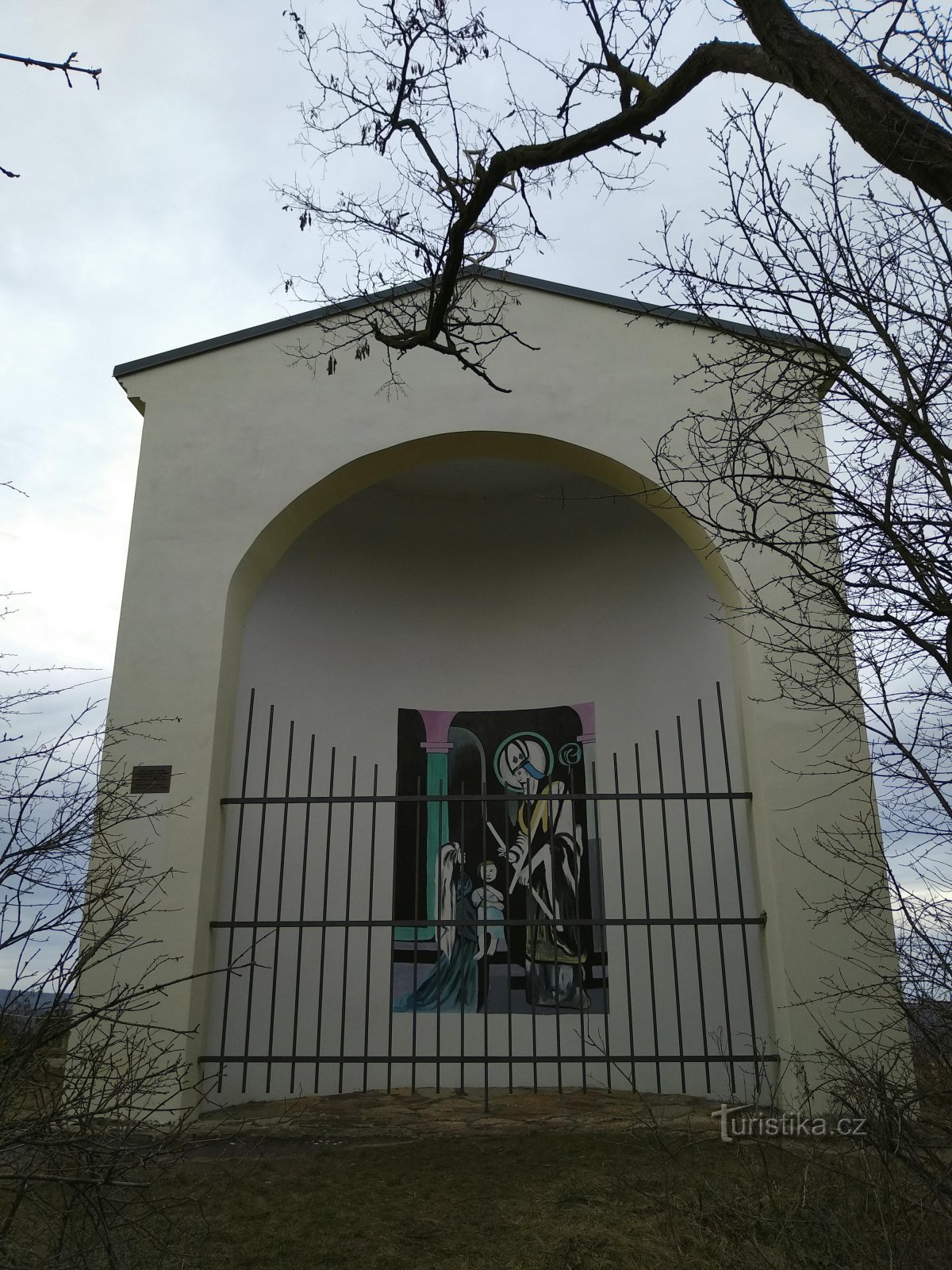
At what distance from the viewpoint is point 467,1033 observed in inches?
305

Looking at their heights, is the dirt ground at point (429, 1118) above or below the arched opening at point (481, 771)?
below

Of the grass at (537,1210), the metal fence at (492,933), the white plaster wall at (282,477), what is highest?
the white plaster wall at (282,477)

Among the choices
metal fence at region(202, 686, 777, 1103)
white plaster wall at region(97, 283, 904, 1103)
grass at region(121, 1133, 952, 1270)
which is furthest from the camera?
metal fence at region(202, 686, 777, 1103)

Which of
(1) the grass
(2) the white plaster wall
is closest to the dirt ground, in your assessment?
(1) the grass

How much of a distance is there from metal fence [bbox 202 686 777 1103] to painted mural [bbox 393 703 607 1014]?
0.8 inches

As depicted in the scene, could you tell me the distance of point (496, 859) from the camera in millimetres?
8195

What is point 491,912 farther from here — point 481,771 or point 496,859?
point 481,771

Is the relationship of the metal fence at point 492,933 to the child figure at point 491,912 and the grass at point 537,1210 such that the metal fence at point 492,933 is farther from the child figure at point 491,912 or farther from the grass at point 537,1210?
the grass at point 537,1210

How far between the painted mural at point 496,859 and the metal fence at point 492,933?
20 mm

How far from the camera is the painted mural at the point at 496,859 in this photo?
773cm

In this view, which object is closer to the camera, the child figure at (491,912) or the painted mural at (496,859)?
the painted mural at (496,859)

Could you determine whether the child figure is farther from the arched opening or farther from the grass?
the grass

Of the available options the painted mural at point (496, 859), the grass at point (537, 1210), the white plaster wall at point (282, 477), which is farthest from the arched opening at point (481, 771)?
the grass at point (537, 1210)

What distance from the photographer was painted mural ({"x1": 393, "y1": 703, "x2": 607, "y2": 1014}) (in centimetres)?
773
